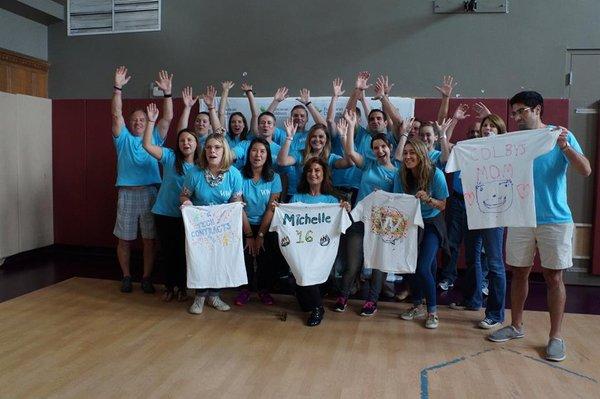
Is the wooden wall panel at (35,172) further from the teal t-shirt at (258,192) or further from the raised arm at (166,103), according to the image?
the teal t-shirt at (258,192)

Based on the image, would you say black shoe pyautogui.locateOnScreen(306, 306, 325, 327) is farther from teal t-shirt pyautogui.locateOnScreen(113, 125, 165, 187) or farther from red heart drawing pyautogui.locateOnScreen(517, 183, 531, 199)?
teal t-shirt pyautogui.locateOnScreen(113, 125, 165, 187)

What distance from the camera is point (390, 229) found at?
3451 mm

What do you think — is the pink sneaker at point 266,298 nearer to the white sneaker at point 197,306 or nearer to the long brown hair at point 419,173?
the white sneaker at point 197,306

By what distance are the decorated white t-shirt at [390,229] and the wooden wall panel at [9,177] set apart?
384 cm

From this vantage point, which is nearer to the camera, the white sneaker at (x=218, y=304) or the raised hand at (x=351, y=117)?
the raised hand at (x=351, y=117)

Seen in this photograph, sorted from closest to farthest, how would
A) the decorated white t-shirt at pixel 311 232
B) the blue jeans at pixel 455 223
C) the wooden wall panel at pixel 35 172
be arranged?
the decorated white t-shirt at pixel 311 232 < the blue jeans at pixel 455 223 < the wooden wall panel at pixel 35 172

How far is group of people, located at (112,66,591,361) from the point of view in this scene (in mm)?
2910

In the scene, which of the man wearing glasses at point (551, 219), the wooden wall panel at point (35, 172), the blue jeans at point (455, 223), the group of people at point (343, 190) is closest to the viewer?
the man wearing glasses at point (551, 219)

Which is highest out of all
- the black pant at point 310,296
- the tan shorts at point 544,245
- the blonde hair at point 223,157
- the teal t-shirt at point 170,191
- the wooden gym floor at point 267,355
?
the blonde hair at point 223,157

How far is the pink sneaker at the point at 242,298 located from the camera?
3.87m

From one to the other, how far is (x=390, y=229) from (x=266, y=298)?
1146 millimetres

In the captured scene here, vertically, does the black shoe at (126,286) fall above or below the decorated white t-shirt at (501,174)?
below

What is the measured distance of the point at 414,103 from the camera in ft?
16.2

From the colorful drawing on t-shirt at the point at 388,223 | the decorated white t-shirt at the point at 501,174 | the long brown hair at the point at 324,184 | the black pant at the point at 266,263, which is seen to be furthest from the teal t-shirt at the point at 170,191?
the decorated white t-shirt at the point at 501,174
